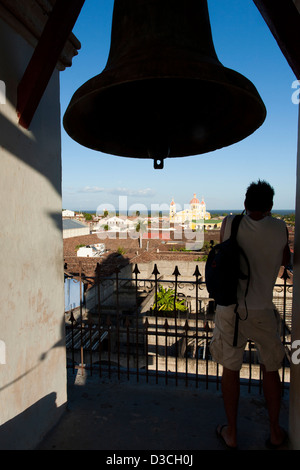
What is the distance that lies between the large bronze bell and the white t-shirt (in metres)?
0.52

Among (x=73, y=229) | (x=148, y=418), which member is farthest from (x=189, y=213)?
(x=148, y=418)

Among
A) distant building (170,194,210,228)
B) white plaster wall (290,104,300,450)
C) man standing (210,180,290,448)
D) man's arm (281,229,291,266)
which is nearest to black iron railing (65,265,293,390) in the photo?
white plaster wall (290,104,300,450)

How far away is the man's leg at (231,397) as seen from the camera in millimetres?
1840

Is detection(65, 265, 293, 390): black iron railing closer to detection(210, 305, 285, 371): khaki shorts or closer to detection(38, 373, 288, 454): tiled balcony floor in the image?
detection(38, 373, 288, 454): tiled balcony floor

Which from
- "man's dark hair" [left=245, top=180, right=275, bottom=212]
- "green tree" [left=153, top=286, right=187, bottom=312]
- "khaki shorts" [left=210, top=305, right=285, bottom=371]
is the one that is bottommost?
"green tree" [left=153, top=286, right=187, bottom=312]

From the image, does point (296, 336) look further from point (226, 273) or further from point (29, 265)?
point (29, 265)

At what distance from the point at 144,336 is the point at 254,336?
25.5ft

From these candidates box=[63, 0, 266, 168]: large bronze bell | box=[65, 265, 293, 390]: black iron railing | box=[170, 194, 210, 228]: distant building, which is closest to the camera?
box=[63, 0, 266, 168]: large bronze bell

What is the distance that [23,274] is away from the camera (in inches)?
71.7

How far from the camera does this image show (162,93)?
1.63 m

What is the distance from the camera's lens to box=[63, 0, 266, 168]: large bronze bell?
3.44 ft

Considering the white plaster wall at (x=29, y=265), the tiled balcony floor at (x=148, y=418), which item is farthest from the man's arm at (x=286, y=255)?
the white plaster wall at (x=29, y=265)

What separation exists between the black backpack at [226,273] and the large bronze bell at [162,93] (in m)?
0.60
